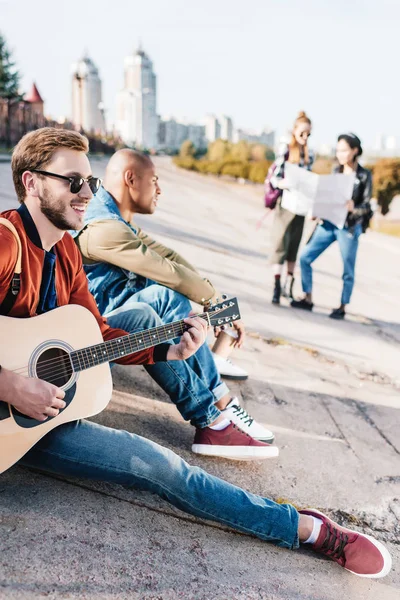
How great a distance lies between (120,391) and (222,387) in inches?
28.9

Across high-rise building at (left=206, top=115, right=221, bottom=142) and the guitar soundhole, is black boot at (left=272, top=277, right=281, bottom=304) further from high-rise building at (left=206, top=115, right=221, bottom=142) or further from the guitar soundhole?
high-rise building at (left=206, top=115, right=221, bottom=142)

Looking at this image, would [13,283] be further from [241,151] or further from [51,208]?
[241,151]

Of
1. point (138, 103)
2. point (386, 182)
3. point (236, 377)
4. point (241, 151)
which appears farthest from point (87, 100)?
point (236, 377)

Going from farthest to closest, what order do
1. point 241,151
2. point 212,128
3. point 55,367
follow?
1. point 212,128
2. point 241,151
3. point 55,367

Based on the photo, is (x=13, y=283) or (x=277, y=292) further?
(x=277, y=292)

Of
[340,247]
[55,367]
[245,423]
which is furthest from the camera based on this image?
[340,247]

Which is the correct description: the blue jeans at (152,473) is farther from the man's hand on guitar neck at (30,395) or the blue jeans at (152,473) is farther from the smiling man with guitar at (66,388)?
the man's hand on guitar neck at (30,395)

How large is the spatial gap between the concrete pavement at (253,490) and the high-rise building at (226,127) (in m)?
166

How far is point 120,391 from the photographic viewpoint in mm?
3236

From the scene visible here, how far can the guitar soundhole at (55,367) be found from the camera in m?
2.10

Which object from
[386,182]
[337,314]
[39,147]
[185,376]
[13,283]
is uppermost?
[39,147]

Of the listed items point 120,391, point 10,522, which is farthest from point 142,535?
point 120,391

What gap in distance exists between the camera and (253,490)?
2.58 m

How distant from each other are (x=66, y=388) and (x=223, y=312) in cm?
87
